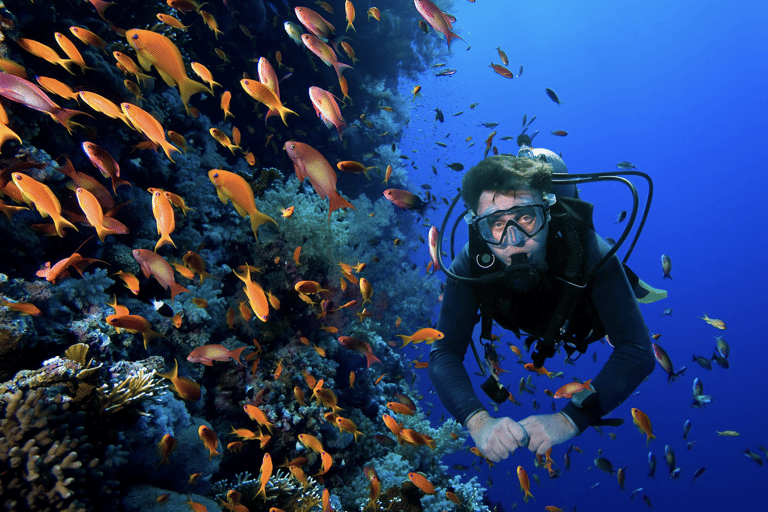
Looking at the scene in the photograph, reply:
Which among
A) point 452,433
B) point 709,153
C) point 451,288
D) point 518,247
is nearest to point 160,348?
point 451,288

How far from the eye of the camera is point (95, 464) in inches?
84.7

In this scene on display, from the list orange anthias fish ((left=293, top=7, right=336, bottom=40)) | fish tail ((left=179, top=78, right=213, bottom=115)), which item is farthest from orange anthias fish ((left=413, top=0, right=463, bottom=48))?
fish tail ((left=179, top=78, right=213, bottom=115))

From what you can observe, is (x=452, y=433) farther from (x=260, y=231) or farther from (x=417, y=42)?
(x=417, y=42)

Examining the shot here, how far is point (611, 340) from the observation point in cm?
212

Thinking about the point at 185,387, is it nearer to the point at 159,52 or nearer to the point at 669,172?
the point at 159,52

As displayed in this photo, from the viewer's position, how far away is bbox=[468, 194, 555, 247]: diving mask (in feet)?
8.11

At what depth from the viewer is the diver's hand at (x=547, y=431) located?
1711mm

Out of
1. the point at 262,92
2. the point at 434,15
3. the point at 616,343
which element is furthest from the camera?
the point at 434,15

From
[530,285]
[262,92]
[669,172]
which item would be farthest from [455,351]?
[669,172]

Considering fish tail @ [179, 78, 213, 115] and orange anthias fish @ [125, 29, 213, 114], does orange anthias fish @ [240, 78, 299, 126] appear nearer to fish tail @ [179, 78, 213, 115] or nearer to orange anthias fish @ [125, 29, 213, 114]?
fish tail @ [179, 78, 213, 115]

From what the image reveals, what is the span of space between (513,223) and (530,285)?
48 cm

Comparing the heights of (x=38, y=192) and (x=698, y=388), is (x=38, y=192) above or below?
above

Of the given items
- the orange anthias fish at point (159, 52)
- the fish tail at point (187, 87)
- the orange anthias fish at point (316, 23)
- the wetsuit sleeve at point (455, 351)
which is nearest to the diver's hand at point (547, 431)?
the wetsuit sleeve at point (455, 351)

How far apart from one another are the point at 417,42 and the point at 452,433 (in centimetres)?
1312
